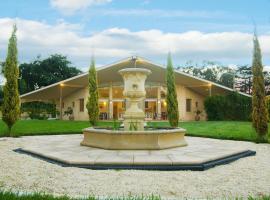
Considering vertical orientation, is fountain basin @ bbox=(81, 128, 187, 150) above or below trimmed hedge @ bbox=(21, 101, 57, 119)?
below

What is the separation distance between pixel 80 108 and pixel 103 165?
2501 cm

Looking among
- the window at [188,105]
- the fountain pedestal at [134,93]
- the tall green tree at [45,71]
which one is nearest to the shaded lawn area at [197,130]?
the fountain pedestal at [134,93]

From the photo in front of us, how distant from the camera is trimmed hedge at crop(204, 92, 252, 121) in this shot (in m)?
26.5

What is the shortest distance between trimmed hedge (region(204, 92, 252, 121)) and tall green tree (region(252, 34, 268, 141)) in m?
15.3

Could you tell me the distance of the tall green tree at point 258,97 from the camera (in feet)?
36.8

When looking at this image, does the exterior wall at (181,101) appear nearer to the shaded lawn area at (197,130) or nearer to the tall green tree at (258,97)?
the shaded lawn area at (197,130)

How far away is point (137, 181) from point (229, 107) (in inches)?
913

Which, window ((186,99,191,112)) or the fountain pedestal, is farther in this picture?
window ((186,99,191,112))

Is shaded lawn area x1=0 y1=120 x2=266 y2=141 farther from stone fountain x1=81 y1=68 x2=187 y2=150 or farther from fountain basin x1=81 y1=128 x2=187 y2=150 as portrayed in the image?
fountain basin x1=81 y1=128 x2=187 y2=150

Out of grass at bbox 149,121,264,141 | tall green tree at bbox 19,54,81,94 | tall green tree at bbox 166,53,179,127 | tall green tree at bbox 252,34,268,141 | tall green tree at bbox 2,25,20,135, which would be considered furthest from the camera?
tall green tree at bbox 19,54,81,94

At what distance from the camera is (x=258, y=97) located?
11352 millimetres

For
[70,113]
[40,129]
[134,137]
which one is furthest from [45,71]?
[134,137]

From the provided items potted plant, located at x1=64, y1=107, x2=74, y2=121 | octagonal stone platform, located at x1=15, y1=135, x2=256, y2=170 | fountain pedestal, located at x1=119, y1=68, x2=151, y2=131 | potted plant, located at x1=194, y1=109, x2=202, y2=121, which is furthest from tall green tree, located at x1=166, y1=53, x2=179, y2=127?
potted plant, located at x1=64, y1=107, x2=74, y2=121

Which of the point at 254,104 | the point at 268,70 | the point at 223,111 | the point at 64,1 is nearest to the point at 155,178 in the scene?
the point at 254,104
